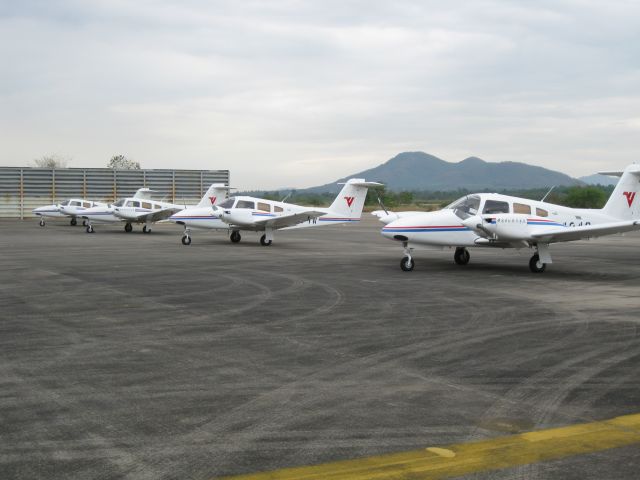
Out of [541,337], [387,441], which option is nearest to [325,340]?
[541,337]

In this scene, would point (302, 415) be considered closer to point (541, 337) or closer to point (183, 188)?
point (541, 337)

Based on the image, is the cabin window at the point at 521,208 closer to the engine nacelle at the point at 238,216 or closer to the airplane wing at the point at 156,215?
the engine nacelle at the point at 238,216

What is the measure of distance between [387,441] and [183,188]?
6109cm

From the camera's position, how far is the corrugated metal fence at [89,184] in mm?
61438


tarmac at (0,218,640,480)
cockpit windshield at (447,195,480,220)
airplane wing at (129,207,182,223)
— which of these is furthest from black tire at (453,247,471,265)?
airplane wing at (129,207,182,223)

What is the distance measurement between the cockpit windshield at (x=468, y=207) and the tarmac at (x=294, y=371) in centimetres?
331

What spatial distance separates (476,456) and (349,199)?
88.5 ft

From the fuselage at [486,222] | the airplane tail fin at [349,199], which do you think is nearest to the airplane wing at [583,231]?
the fuselage at [486,222]

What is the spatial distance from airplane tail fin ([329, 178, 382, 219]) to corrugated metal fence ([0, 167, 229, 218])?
114 ft

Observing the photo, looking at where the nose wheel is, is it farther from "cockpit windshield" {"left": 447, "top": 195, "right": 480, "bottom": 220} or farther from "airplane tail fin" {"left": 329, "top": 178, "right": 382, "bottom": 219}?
"cockpit windshield" {"left": 447, "top": 195, "right": 480, "bottom": 220}

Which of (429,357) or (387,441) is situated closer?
(387,441)

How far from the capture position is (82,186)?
205 ft

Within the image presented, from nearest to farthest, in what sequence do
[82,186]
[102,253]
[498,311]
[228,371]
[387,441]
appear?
[387,441] < [228,371] < [498,311] < [102,253] < [82,186]

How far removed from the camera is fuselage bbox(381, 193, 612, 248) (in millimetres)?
18047
